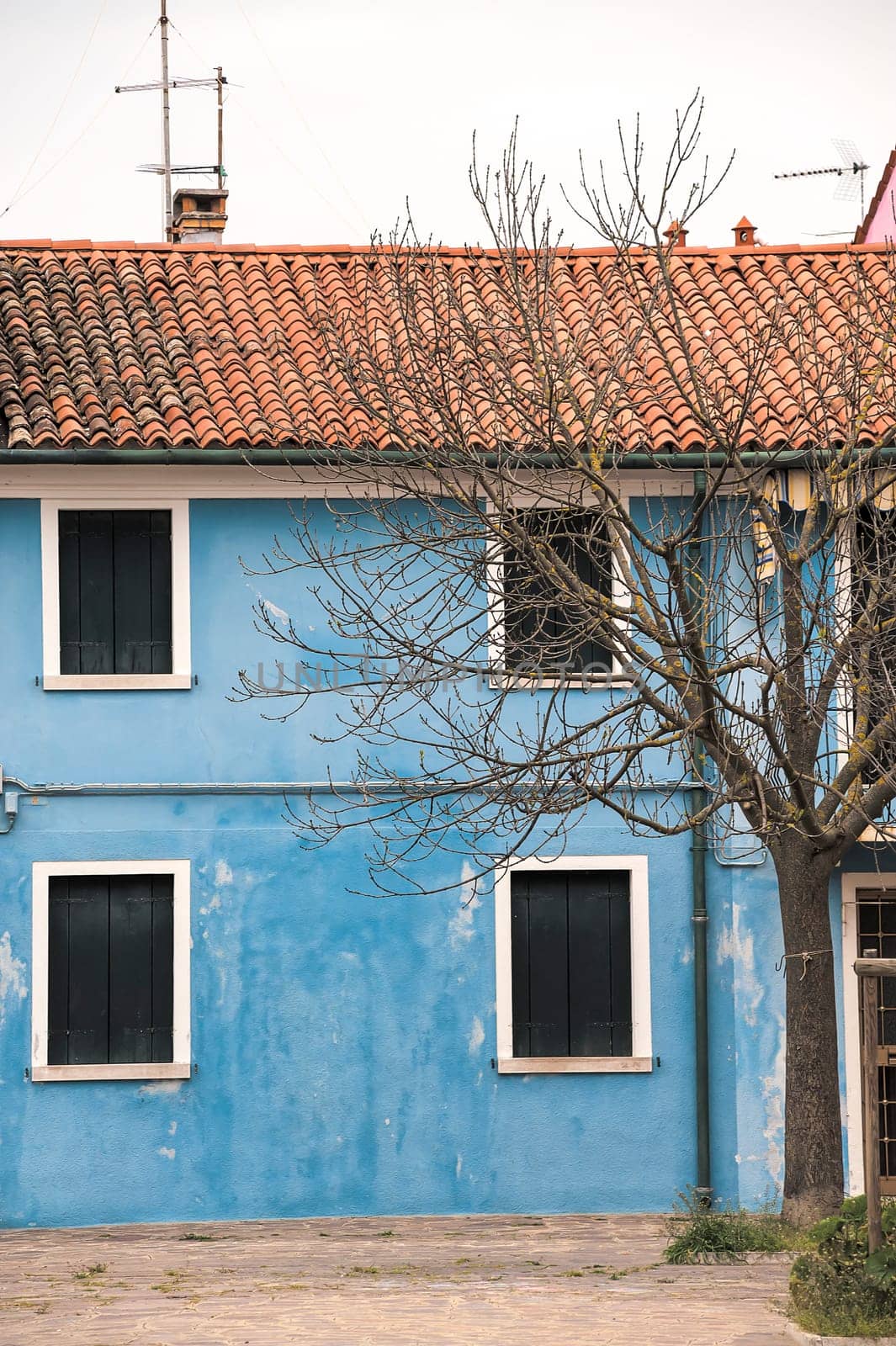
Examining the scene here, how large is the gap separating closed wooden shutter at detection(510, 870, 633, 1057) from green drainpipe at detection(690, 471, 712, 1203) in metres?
0.51

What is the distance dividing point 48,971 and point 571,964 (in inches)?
154

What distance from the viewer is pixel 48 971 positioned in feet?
43.5

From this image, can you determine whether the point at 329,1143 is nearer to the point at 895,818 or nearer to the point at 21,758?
the point at 21,758

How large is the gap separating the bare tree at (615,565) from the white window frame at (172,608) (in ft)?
2.09

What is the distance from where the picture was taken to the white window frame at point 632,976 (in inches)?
527

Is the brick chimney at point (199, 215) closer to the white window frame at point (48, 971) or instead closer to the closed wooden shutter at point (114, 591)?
the closed wooden shutter at point (114, 591)

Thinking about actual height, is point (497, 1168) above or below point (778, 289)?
below

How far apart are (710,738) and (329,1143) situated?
4887 millimetres

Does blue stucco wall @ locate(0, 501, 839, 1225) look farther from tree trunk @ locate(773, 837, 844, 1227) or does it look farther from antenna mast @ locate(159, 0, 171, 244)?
antenna mast @ locate(159, 0, 171, 244)

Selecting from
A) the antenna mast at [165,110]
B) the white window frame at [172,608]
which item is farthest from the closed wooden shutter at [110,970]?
the antenna mast at [165,110]

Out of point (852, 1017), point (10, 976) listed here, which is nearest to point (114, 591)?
point (10, 976)

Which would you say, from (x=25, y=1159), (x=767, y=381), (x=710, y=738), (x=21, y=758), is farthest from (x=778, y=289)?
(x=25, y=1159)

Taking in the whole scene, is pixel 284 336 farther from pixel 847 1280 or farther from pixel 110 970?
pixel 847 1280

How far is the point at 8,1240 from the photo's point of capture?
12.4 meters
